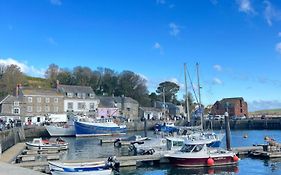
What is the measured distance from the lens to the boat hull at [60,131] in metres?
70.8

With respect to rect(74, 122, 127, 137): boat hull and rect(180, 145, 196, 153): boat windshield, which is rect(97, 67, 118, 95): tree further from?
rect(180, 145, 196, 153): boat windshield

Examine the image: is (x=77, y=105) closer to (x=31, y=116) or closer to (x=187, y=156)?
(x=31, y=116)

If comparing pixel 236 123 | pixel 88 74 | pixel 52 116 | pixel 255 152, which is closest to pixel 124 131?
pixel 52 116

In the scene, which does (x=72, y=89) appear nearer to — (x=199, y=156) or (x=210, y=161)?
(x=199, y=156)

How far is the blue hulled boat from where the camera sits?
71.1m

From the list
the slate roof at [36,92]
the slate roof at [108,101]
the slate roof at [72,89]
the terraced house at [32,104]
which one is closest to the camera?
the terraced house at [32,104]

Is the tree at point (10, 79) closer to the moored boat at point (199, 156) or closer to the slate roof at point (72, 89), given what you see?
the slate roof at point (72, 89)

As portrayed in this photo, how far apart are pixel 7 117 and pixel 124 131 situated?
83.1ft

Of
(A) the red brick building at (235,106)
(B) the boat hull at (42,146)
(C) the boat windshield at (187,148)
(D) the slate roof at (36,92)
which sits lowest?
(B) the boat hull at (42,146)

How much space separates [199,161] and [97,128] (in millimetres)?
43718

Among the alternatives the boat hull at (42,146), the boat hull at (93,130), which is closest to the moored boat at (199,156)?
the boat hull at (42,146)

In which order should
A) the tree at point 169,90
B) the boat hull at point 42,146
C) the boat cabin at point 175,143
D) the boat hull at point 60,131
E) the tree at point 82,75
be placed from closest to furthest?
the boat cabin at point 175,143, the boat hull at point 42,146, the boat hull at point 60,131, the tree at point 82,75, the tree at point 169,90

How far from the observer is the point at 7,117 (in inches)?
3056

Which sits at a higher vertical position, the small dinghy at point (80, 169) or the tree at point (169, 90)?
the tree at point (169, 90)
